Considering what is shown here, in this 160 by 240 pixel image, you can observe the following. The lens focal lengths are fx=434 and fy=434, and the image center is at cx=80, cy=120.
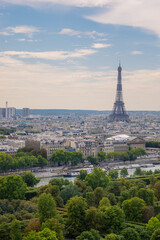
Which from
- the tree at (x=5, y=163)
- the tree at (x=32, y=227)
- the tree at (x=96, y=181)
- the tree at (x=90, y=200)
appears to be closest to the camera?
the tree at (x=32, y=227)

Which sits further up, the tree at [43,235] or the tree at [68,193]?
the tree at [43,235]

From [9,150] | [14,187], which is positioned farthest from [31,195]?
[9,150]

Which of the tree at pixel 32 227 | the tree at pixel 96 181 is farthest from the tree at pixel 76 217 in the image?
the tree at pixel 96 181

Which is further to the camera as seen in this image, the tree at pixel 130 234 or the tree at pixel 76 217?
the tree at pixel 76 217

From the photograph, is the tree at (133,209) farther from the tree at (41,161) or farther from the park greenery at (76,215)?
the tree at (41,161)

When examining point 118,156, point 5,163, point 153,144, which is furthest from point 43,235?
point 153,144

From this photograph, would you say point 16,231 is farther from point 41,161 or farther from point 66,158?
point 66,158

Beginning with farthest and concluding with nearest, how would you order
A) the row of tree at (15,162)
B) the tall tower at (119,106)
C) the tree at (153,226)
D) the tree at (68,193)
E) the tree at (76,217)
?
the tall tower at (119,106), the row of tree at (15,162), the tree at (68,193), the tree at (76,217), the tree at (153,226)
